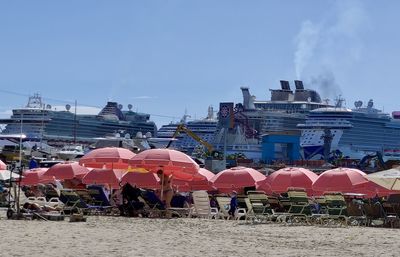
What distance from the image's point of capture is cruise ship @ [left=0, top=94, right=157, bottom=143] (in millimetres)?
102019

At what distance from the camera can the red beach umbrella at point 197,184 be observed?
21525mm

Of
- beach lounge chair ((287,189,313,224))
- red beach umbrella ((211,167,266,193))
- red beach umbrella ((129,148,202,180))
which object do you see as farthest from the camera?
red beach umbrella ((211,167,266,193))

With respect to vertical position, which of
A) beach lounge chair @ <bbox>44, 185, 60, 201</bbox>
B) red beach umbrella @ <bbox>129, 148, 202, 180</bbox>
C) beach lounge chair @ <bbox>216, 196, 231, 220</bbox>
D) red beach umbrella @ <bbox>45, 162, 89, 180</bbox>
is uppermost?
red beach umbrella @ <bbox>129, 148, 202, 180</bbox>

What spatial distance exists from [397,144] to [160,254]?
8265cm

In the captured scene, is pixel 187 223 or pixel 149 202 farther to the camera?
pixel 149 202

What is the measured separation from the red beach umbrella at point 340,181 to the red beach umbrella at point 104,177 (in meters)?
4.99

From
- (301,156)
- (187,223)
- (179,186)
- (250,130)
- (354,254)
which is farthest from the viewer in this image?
(250,130)

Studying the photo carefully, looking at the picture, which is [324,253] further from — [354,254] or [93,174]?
[93,174]

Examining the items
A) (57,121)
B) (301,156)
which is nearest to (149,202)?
(301,156)

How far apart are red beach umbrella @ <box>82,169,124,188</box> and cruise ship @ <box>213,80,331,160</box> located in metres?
59.6

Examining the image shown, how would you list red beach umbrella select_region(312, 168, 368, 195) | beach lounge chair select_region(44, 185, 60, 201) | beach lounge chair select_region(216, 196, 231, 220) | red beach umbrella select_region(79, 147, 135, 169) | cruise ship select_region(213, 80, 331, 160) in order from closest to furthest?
beach lounge chair select_region(216, 196, 231, 220) < red beach umbrella select_region(312, 168, 368, 195) < red beach umbrella select_region(79, 147, 135, 169) < beach lounge chair select_region(44, 185, 60, 201) < cruise ship select_region(213, 80, 331, 160)

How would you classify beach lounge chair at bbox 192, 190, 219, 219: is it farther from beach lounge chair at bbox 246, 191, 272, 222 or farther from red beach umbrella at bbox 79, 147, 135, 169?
red beach umbrella at bbox 79, 147, 135, 169

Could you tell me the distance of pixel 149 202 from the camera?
58.4 feet

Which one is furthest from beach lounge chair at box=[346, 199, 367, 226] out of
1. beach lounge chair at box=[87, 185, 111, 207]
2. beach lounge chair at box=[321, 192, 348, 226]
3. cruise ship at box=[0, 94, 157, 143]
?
cruise ship at box=[0, 94, 157, 143]
